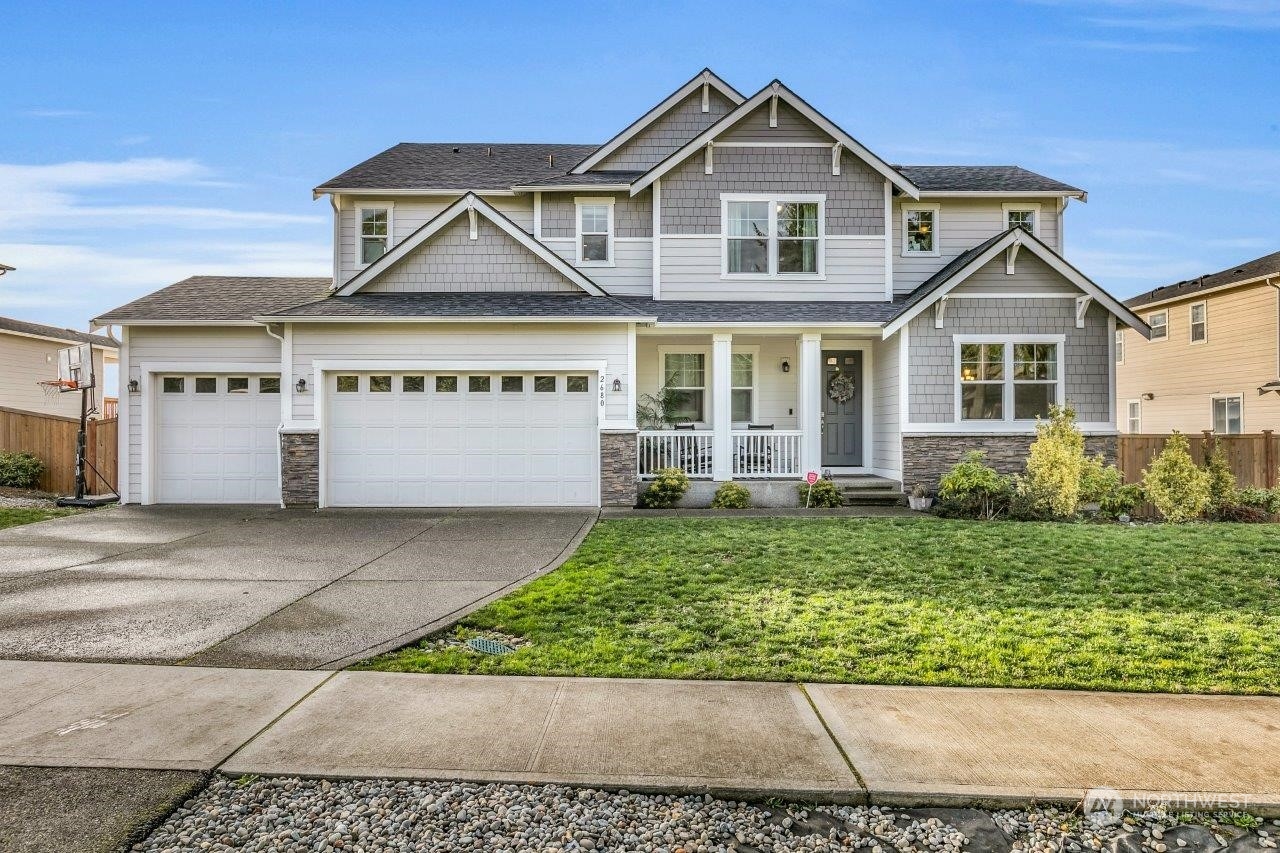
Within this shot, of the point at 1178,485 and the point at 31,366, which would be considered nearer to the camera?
the point at 1178,485

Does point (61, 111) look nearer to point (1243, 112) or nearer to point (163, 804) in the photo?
point (163, 804)

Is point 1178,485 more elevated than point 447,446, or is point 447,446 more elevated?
point 447,446

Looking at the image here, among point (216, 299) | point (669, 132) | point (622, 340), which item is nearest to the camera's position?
point (622, 340)

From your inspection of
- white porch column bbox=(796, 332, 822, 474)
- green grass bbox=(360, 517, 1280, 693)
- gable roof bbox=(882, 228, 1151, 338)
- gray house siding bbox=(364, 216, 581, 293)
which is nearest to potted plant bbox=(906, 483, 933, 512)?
white porch column bbox=(796, 332, 822, 474)

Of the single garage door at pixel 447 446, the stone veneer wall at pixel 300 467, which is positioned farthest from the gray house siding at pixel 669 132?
the stone veneer wall at pixel 300 467

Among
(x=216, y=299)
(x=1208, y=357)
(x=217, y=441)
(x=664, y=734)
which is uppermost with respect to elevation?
(x=216, y=299)

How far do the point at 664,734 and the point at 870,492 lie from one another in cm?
1103

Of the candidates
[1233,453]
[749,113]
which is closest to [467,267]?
[749,113]

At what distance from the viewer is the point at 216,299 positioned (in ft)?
48.6

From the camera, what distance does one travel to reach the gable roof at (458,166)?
16.4 metres

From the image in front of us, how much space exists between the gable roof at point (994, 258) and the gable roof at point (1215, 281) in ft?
27.7

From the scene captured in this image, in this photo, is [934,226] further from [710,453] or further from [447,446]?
[447,446]

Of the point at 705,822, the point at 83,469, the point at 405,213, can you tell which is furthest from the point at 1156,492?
the point at 83,469

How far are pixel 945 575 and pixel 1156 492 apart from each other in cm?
736
